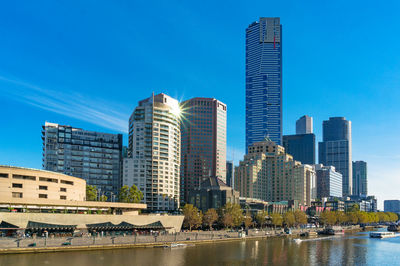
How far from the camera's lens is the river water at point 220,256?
98.2 meters

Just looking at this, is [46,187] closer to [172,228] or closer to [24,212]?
[24,212]

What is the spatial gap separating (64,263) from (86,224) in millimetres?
49020

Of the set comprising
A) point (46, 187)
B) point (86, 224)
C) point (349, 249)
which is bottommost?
point (349, 249)

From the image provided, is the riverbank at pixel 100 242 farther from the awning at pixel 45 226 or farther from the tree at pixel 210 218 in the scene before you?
the tree at pixel 210 218

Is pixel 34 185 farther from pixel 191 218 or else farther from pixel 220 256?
pixel 191 218

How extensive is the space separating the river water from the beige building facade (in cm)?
3402

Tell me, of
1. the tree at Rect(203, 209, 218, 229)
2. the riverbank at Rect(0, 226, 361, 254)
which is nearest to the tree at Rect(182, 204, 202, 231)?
the tree at Rect(203, 209, 218, 229)

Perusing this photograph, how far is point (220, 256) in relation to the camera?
4557 inches

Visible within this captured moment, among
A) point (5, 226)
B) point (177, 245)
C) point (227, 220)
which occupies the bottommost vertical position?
point (227, 220)

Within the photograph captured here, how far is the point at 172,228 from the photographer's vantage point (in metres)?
167

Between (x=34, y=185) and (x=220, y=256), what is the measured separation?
64647mm

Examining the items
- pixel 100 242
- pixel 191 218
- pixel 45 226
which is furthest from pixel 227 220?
pixel 45 226

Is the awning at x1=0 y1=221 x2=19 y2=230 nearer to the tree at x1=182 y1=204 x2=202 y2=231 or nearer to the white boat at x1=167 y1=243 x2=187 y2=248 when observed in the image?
the white boat at x1=167 y1=243 x2=187 y2=248

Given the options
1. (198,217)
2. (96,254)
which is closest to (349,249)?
(198,217)
